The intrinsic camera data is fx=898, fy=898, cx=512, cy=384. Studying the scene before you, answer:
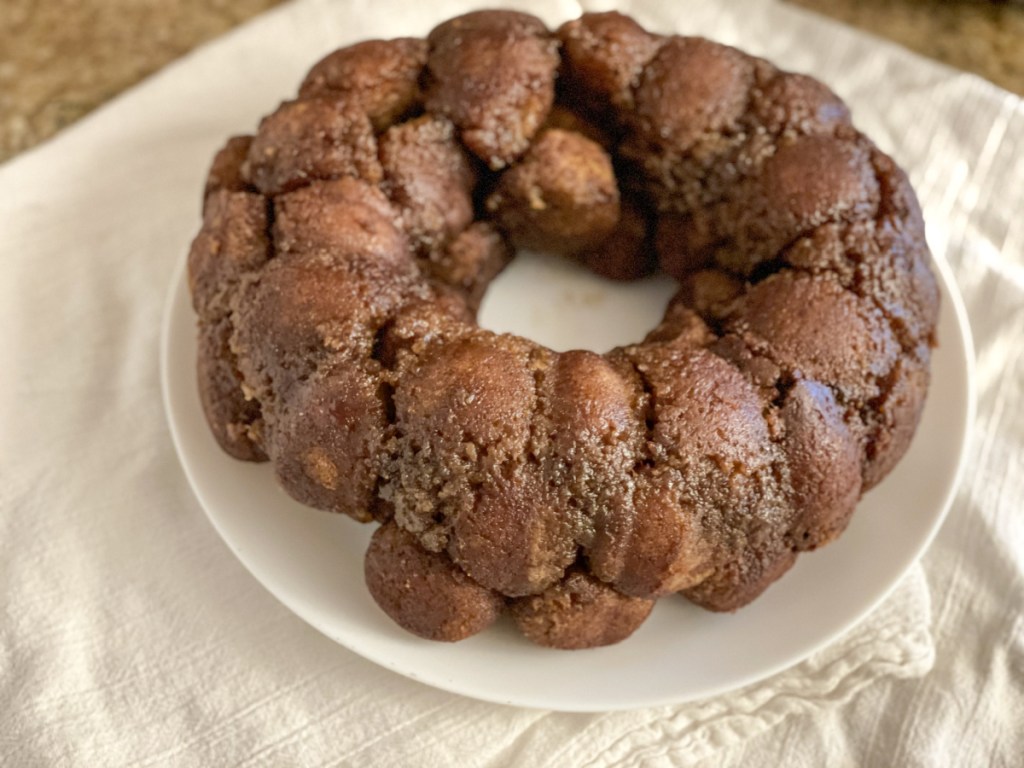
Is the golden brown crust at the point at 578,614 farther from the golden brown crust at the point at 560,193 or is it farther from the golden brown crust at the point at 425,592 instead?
the golden brown crust at the point at 560,193

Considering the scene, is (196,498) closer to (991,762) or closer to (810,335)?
(810,335)

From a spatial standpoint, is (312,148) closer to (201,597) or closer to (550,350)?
(550,350)

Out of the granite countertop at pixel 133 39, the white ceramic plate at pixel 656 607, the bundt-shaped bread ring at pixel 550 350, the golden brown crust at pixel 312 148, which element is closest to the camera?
the bundt-shaped bread ring at pixel 550 350

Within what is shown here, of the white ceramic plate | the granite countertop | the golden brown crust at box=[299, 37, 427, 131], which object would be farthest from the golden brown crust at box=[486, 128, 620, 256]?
the granite countertop

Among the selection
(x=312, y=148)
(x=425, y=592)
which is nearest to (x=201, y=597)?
(x=425, y=592)

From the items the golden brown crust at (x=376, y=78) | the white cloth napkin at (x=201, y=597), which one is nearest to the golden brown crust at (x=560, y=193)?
the golden brown crust at (x=376, y=78)

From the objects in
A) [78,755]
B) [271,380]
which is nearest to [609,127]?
[271,380]

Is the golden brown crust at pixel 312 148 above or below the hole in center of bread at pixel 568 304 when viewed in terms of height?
above
